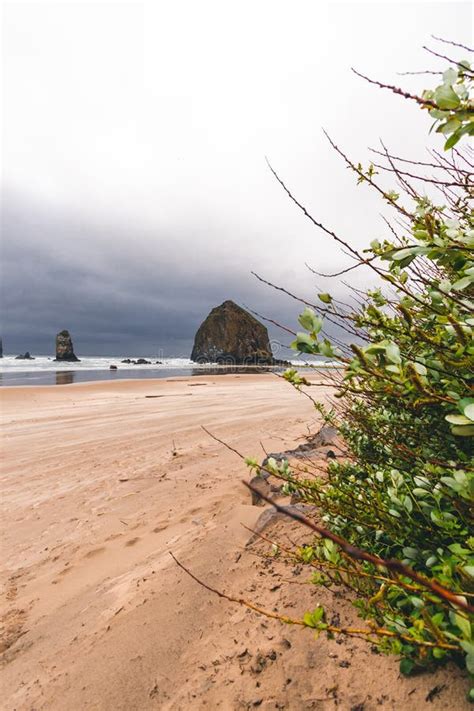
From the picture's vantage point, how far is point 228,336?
66.6 metres

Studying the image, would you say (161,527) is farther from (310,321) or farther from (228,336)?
(228,336)

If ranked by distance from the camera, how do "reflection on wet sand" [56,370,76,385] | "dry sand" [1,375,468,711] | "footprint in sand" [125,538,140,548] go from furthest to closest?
1. "reflection on wet sand" [56,370,76,385]
2. "footprint in sand" [125,538,140,548]
3. "dry sand" [1,375,468,711]

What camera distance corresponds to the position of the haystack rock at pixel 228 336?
65.1 meters

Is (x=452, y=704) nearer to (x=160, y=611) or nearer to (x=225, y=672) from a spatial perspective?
(x=225, y=672)

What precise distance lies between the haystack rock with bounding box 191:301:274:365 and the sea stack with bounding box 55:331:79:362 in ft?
79.4

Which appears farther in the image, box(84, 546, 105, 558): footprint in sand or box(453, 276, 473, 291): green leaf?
box(84, 546, 105, 558): footprint in sand

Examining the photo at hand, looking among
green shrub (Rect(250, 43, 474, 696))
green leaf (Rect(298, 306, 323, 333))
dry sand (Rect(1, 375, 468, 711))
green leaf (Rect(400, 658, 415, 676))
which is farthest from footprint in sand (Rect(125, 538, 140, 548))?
green leaf (Rect(298, 306, 323, 333))

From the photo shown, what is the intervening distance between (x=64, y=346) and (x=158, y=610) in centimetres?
5898

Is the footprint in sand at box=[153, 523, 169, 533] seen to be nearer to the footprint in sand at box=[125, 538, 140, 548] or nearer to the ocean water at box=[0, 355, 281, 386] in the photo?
the footprint in sand at box=[125, 538, 140, 548]

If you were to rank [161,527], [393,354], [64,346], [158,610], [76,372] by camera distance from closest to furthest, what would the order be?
[393,354] < [158,610] < [161,527] < [76,372] < [64,346]

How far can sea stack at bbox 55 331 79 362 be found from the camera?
54438 millimetres

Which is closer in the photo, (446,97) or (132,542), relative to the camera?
(446,97)

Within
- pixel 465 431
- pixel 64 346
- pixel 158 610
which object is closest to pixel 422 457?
pixel 465 431

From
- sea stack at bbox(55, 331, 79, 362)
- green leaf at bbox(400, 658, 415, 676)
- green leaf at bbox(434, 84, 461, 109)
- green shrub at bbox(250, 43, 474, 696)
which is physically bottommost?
green leaf at bbox(400, 658, 415, 676)
